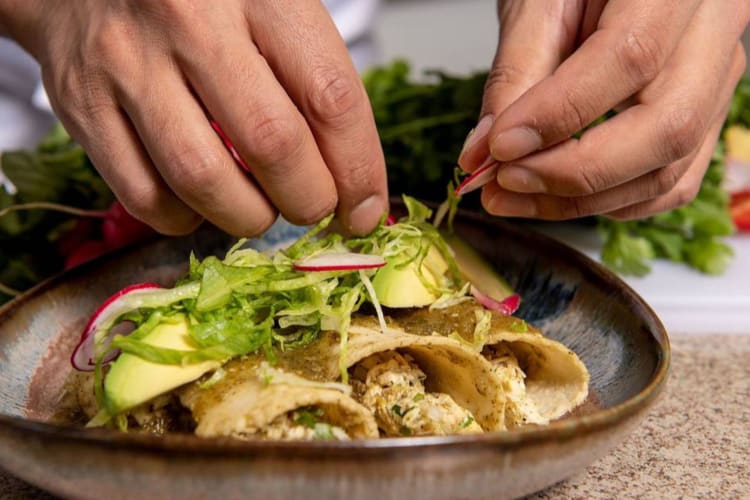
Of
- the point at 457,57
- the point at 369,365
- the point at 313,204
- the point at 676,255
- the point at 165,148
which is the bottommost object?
the point at 457,57

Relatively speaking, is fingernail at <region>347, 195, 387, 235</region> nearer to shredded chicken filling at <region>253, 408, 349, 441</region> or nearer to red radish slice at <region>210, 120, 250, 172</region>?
red radish slice at <region>210, 120, 250, 172</region>

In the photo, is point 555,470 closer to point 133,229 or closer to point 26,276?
point 133,229

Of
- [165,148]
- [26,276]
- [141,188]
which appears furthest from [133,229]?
[165,148]

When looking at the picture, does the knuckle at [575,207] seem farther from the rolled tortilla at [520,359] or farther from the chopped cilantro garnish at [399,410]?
the chopped cilantro garnish at [399,410]

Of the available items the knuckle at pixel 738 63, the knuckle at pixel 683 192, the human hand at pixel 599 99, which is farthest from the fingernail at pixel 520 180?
the knuckle at pixel 738 63

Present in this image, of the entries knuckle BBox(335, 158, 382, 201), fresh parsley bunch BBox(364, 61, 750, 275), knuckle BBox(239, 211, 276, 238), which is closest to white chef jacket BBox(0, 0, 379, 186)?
fresh parsley bunch BBox(364, 61, 750, 275)

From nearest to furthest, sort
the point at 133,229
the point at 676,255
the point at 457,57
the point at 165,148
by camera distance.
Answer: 1. the point at 165,148
2. the point at 133,229
3. the point at 676,255
4. the point at 457,57
